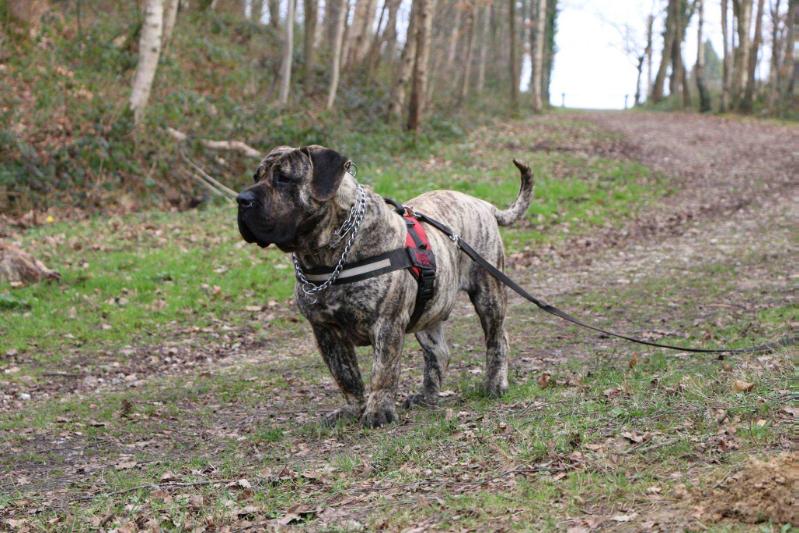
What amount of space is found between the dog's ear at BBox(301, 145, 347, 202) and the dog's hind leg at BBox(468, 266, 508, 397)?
1837 millimetres

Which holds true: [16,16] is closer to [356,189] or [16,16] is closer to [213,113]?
[213,113]

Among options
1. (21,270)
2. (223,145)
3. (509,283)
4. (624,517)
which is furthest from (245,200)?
(223,145)

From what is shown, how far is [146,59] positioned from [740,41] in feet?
94.4

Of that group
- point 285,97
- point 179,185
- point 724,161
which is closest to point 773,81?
point 724,161

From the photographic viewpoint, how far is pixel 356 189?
5.87 meters

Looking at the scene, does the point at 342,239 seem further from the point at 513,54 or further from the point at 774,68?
the point at 774,68

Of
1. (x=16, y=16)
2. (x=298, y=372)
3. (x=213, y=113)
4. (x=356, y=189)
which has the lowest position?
(x=298, y=372)

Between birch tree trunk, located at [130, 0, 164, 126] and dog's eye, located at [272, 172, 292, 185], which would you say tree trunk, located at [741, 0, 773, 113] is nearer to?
birch tree trunk, located at [130, 0, 164, 126]

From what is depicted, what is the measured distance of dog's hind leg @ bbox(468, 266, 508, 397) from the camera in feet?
22.7

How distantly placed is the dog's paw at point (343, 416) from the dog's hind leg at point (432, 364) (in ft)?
2.00

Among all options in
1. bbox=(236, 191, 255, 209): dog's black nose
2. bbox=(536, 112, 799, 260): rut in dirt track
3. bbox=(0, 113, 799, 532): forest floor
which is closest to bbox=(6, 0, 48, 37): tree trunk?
bbox=(0, 113, 799, 532): forest floor

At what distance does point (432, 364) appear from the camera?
7039 mm

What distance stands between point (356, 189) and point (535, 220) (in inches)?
406

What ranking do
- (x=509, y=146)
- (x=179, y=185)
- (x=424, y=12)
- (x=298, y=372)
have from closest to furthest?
(x=298, y=372)
(x=179, y=185)
(x=424, y=12)
(x=509, y=146)
